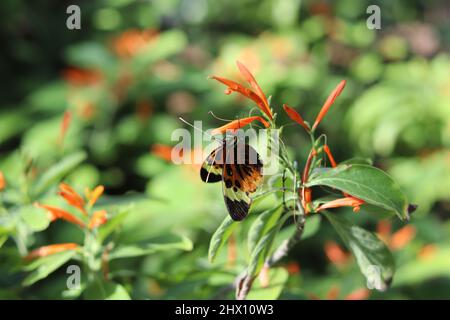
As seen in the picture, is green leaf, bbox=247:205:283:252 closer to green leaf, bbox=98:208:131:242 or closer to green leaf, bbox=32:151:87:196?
green leaf, bbox=98:208:131:242

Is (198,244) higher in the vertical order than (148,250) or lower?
lower

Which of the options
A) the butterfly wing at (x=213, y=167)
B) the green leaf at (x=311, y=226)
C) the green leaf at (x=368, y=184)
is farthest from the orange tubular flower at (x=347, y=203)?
the green leaf at (x=311, y=226)

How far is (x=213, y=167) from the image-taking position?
0.69m

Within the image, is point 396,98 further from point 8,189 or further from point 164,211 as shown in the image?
point 8,189

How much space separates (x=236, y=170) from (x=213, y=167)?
30 mm

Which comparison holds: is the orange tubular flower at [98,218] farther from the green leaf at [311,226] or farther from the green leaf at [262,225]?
the green leaf at [311,226]

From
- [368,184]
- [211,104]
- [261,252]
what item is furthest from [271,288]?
[211,104]

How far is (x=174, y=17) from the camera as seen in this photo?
3.81m

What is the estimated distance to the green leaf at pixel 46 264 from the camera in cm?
A: 81

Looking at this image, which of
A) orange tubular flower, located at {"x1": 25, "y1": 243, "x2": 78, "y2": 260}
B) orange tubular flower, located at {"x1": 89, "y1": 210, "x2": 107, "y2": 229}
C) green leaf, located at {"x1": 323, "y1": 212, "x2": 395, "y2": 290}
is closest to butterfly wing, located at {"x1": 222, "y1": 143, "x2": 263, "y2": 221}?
green leaf, located at {"x1": 323, "y1": 212, "x2": 395, "y2": 290}

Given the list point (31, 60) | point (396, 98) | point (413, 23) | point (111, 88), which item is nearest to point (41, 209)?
point (111, 88)

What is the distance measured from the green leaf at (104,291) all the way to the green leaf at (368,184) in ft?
1.07

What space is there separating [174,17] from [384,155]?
1850 millimetres

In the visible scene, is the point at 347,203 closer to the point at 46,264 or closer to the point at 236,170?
the point at 236,170
